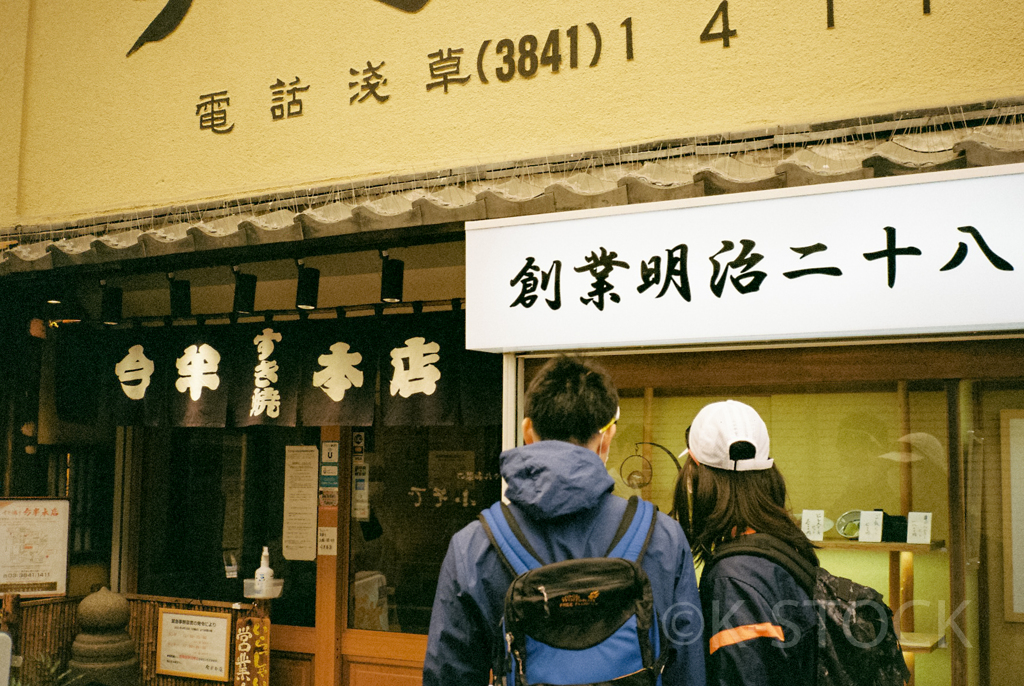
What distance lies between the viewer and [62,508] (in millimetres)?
6824

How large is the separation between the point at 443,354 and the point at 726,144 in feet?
8.74

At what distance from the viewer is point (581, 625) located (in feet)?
8.59

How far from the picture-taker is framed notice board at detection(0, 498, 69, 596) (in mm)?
6547

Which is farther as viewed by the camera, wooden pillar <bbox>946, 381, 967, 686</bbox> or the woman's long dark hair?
wooden pillar <bbox>946, 381, 967, 686</bbox>

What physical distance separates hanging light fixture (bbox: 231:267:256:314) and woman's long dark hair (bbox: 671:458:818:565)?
4.68 m

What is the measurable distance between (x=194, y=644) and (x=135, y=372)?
2.57 metres

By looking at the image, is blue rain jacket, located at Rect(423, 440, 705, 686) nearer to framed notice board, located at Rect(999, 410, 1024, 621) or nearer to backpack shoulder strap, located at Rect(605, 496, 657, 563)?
backpack shoulder strap, located at Rect(605, 496, 657, 563)

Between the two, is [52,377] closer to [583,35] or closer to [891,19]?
[583,35]

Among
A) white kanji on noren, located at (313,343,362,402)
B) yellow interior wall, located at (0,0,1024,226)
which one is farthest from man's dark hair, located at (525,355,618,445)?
white kanji on noren, located at (313,343,362,402)

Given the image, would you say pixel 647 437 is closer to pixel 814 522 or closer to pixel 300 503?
pixel 814 522

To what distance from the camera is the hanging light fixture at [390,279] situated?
594 cm

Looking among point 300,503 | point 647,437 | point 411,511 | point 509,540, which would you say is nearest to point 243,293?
point 300,503

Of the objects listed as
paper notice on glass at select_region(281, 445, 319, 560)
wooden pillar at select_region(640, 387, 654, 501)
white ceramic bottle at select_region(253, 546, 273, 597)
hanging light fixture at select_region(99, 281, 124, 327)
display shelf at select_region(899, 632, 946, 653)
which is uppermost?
hanging light fixture at select_region(99, 281, 124, 327)

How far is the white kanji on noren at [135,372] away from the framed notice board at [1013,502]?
6753mm
